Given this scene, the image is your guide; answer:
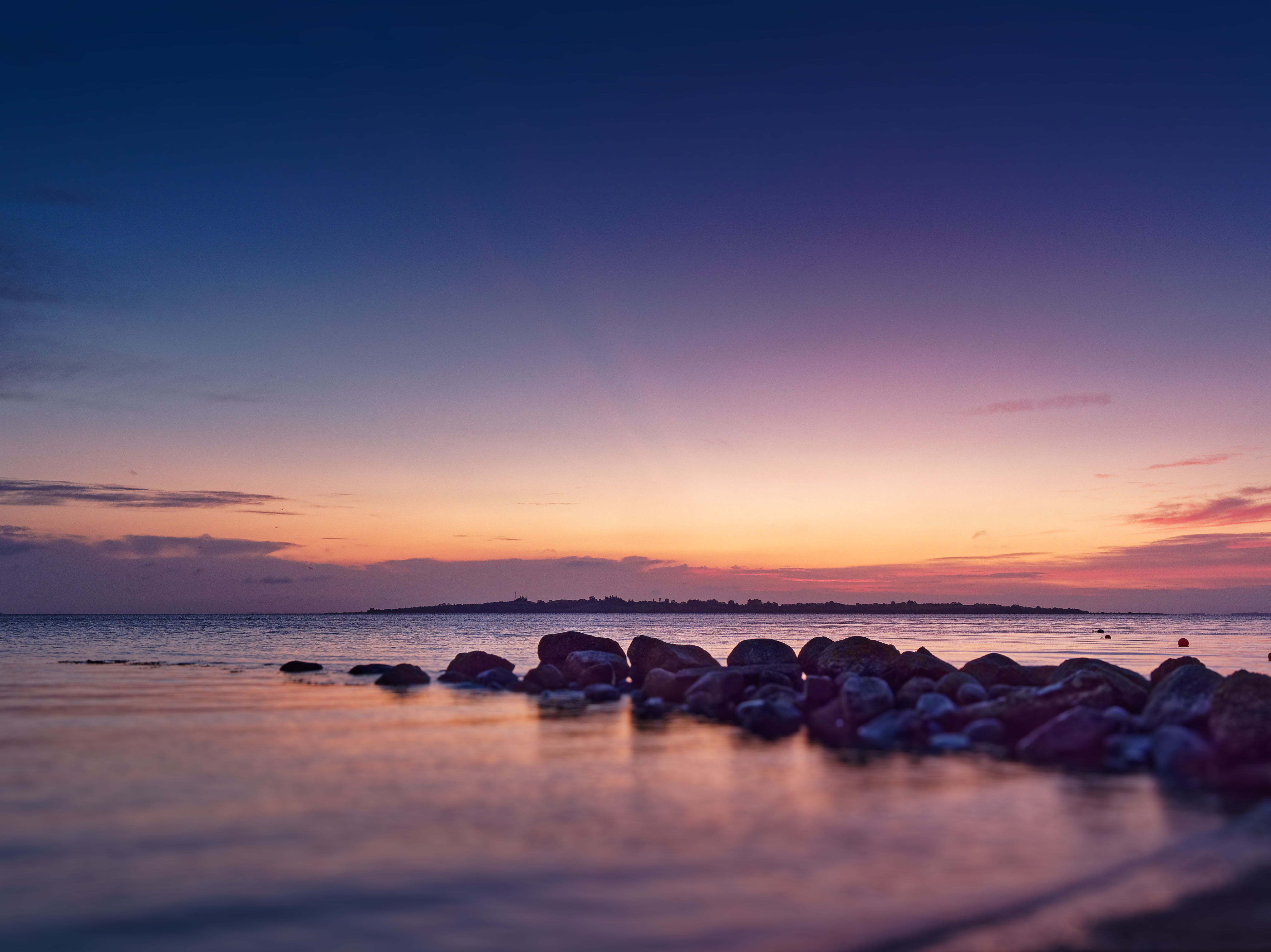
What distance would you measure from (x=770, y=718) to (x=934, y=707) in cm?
356

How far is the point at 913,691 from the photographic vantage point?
19.5 m

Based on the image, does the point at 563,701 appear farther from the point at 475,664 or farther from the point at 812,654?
the point at 812,654

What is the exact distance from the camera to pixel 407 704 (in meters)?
22.0

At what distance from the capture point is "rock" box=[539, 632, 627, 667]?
28.6m

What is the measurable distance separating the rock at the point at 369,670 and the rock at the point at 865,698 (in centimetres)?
1963

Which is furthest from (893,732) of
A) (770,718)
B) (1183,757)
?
(1183,757)

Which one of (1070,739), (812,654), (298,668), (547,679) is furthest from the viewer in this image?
(298,668)

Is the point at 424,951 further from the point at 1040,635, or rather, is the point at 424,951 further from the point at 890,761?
the point at 1040,635

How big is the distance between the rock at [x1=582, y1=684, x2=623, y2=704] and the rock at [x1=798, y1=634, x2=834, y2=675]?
631cm

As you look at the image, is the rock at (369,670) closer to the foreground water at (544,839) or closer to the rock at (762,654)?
the foreground water at (544,839)

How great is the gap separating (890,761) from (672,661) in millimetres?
12260

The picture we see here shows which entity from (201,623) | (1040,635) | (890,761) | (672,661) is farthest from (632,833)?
(201,623)

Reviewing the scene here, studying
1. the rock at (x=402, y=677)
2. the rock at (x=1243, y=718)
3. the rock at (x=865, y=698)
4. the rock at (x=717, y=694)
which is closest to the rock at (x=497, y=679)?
the rock at (x=402, y=677)

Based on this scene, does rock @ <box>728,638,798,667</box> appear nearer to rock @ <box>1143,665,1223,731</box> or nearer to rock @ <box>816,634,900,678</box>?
rock @ <box>816,634,900,678</box>
